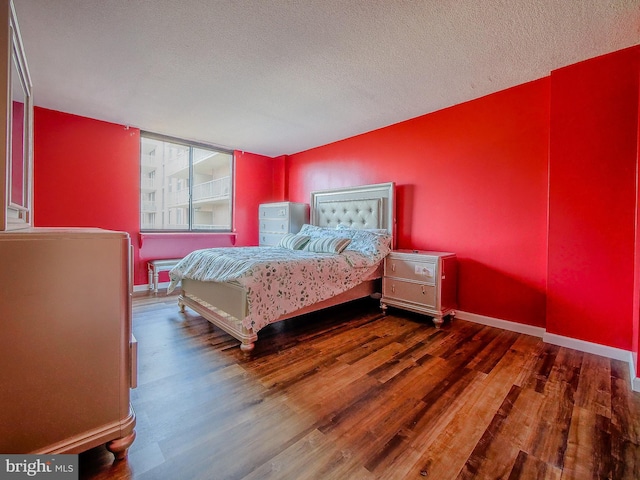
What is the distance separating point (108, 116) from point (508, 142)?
4.78 metres

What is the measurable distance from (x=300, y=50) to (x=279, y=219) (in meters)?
2.95

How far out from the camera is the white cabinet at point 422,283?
9.43 feet

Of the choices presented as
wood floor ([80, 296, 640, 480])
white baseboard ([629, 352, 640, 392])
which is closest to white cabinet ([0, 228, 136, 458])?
wood floor ([80, 296, 640, 480])

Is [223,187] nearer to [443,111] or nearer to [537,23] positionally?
[443,111]

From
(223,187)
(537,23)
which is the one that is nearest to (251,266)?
(537,23)

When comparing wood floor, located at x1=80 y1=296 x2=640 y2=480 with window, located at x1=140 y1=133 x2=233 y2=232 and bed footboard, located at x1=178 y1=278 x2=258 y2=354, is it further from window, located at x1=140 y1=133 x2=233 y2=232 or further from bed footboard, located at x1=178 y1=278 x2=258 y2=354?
window, located at x1=140 y1=133 x2=233 y2=232

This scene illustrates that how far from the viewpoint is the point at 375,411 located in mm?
1504

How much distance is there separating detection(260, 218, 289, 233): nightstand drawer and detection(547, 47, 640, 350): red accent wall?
11.5 feet

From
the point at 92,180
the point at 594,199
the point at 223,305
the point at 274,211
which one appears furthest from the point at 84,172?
the point at 594,199

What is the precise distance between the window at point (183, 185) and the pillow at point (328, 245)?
242cm

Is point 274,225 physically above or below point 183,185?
below

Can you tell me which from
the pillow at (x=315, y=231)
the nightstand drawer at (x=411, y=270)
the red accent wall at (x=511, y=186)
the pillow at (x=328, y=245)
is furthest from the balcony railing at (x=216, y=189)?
the nightstand drawer at (x=411, y=270)

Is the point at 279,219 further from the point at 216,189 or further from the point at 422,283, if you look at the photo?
the point at 422,283

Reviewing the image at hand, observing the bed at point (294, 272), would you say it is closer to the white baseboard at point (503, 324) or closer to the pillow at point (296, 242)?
the pillow at point (296, 242)
